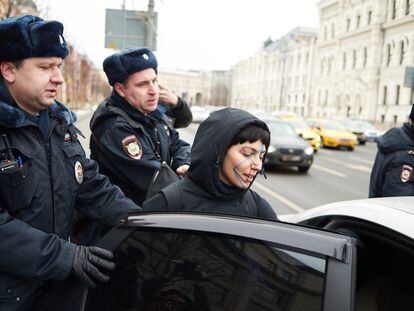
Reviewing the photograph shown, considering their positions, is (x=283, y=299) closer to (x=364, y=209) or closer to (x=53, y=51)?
(x=364, y=209)

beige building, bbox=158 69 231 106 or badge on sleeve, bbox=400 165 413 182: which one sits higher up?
beige building, bbox=158 69 231 106

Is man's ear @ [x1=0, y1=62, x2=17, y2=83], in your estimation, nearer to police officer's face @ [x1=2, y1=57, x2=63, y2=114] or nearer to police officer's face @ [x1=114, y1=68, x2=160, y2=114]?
police officer's face @ [x1=2, y1=57, x2=63, y2=114]

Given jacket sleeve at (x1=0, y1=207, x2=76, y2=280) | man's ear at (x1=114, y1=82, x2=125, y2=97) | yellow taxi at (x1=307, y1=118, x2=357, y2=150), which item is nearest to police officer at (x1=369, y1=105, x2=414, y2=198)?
man's ear at (x1=114, y1=82, x2=125, y2=97)

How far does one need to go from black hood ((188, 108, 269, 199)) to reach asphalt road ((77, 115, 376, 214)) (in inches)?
216

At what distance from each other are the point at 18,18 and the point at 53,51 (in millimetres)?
195

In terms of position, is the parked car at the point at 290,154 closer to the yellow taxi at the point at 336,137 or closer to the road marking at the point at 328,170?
the road marking at the point at 328,170

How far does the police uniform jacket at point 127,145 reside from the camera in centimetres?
244

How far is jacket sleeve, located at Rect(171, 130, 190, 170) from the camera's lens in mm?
2941

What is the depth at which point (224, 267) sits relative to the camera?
54.3 inches

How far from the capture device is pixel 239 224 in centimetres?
142

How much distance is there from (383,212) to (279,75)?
7795 centimetres

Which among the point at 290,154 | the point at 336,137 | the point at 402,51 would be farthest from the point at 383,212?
the point at 402,51

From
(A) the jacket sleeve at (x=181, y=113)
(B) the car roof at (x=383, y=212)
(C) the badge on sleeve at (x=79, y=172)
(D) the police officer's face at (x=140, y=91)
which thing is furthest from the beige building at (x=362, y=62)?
(C) the badge on sleeve at (x=79, y=172)

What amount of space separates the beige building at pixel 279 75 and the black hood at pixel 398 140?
198ft
